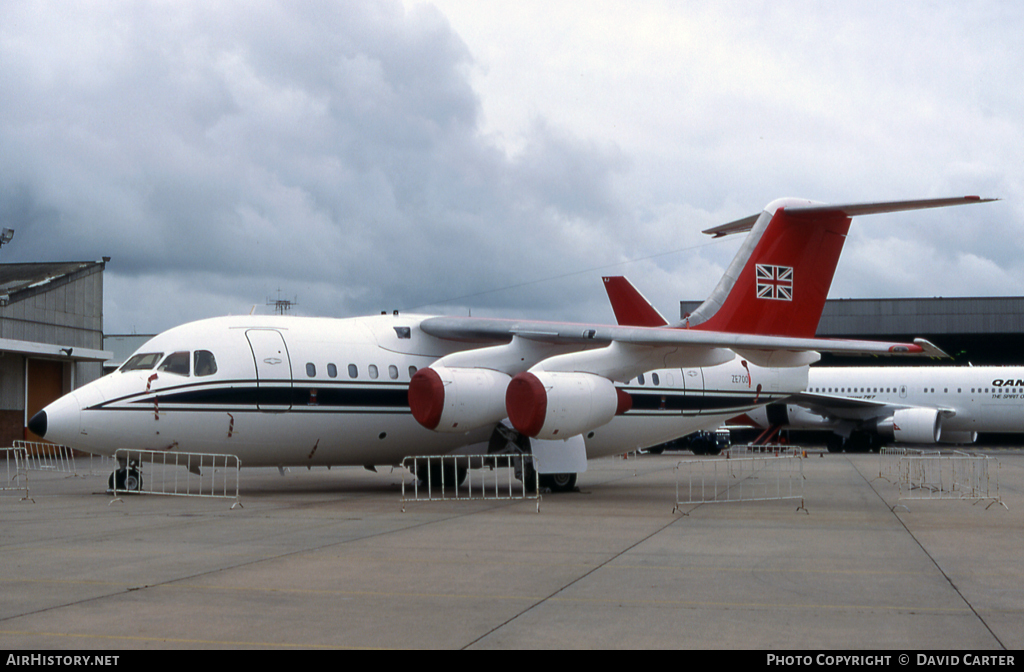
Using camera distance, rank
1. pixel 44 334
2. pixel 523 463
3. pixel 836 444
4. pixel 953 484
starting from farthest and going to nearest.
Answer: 1. pixel 836 444
2. pixel 44 334
3. pixel 953 484
4. pixel 523 463

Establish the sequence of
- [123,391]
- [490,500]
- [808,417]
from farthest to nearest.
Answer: [808,417] → [490,500] → [123,391]

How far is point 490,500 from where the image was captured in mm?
16234

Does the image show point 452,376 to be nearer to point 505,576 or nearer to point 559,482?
point 559,482

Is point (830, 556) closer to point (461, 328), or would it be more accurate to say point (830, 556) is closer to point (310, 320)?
point (461, 328)

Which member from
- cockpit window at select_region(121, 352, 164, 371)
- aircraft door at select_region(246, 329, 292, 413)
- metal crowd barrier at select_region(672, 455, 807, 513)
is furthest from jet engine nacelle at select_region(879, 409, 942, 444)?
cockpit window at select_region(121, 352, 164, 371)

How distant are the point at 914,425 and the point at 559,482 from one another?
26.1m

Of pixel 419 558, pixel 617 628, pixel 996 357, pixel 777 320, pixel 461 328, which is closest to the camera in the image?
pixel 617 628

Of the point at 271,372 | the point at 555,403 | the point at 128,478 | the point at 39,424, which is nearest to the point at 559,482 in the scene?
the point at 555,403

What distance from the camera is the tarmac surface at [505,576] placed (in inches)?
236

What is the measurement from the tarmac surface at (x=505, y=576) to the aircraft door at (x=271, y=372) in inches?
64.5

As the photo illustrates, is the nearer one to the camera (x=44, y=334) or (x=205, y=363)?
(x=205, y=363)

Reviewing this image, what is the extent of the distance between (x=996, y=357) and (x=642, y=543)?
196 ft

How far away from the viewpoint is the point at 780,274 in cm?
1866
